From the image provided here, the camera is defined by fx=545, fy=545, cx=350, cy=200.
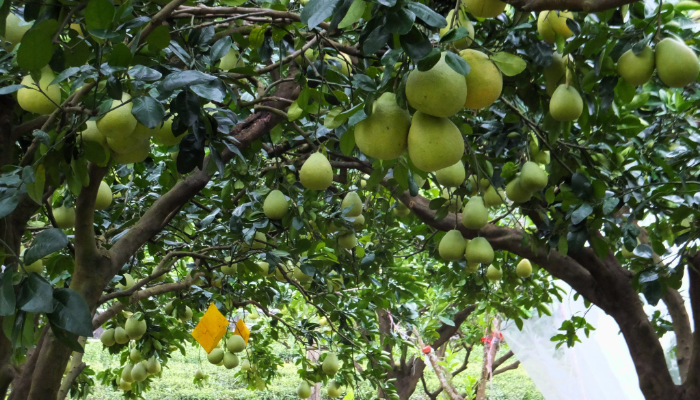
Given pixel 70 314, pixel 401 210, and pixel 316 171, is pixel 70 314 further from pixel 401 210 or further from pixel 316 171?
pixel 401 210

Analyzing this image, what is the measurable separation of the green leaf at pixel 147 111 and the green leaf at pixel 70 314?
27 centimetres

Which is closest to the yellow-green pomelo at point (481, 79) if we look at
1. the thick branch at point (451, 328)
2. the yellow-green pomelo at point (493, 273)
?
the yellow-green pomelo at point (493, 273)

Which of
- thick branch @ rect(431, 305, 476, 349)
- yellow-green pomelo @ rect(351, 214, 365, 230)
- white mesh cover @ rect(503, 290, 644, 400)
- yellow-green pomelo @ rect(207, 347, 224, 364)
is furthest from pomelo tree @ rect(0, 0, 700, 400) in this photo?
A: thick branch @ rect(431, 305, 476, 349)

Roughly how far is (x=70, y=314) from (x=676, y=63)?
116 cm

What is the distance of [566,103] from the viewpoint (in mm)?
1229

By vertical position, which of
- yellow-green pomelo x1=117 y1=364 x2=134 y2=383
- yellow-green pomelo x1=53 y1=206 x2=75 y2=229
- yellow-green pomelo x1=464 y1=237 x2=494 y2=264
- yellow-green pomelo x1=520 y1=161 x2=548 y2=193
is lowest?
yellow-green pomelo x1=117 y1=364 x2=134 y2=383

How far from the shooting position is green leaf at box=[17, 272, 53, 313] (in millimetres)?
723

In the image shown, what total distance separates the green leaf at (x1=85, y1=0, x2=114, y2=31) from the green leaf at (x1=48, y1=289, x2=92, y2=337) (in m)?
0.39

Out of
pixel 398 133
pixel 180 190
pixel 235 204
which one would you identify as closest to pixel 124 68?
pixel 398 133

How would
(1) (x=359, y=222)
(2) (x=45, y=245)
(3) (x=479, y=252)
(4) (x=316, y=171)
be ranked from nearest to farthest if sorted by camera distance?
(2) (x=45, y=245), (4) (x=316, y=171), (3) (x=479, y=252), (1) (x=359, y=222)

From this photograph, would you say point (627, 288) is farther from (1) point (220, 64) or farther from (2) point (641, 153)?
(1) point (220, 64)

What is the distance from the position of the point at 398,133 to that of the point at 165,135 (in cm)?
50

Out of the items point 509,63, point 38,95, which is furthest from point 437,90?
point 38,95

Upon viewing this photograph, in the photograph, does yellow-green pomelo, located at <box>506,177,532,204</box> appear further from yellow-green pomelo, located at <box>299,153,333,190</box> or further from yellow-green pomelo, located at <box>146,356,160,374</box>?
yellow-green pomelo, located at <box>146,356,160,374</box>
